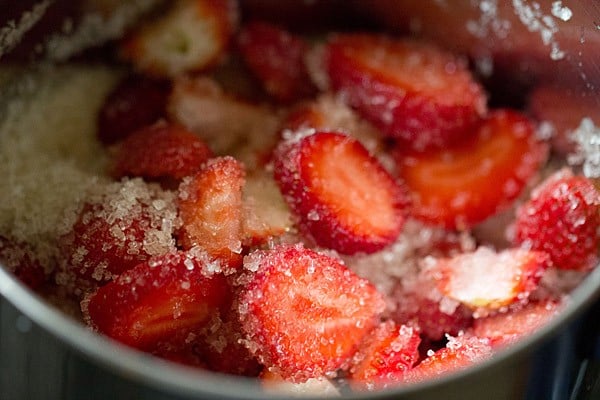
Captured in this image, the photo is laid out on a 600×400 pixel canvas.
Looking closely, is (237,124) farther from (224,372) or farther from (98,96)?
(224,372)

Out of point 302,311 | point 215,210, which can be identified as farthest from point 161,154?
point 302,311

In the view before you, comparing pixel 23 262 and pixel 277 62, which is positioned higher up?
pixel 277 62

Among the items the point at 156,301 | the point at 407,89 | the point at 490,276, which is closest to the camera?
the point at 156,301

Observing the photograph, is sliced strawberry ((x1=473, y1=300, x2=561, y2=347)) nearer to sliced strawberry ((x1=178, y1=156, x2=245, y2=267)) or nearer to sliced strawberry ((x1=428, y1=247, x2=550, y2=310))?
sliced strawberry ((x1=428, y1=247, x2=550, y2=310))

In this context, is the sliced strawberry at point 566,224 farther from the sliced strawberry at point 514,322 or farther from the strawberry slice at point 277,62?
the strawberry slice at point 277,62

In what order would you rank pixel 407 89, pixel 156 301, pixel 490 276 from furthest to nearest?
pixel 407 89 < pixel 490 276 < pixel 156 301

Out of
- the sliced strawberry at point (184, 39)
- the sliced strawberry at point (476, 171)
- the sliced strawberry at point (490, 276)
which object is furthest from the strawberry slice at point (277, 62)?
the sliced strawberry at point (490, 276)

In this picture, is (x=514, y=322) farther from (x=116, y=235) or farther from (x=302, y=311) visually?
(x=116, y=235)
